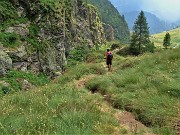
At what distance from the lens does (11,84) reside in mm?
32750

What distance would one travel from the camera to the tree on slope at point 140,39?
87375mm

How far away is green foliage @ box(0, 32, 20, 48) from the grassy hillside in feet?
72.5

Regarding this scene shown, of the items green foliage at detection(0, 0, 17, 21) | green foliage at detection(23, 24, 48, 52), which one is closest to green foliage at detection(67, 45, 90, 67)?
green foliage at detection(23, 24, 48, 52)

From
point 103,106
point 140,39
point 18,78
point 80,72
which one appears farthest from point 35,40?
point 140,39

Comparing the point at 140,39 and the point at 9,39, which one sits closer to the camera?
the point at 9,39

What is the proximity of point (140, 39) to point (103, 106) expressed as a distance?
7946 centimetres

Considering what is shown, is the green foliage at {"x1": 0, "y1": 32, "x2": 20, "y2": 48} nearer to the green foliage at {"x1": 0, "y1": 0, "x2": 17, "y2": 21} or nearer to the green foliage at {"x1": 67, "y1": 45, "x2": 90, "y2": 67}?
the green foliage at {"x1": 0, "y1": 0, "x2": 17, "y2": 21}

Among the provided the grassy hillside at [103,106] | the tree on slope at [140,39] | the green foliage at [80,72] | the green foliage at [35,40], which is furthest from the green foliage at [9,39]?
the tree on slope at [140,39]

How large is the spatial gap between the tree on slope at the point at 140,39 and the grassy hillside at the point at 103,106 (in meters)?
70.0

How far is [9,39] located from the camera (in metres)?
38.8

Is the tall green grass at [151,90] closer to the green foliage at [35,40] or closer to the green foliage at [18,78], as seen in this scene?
the green foliage at [18,78]

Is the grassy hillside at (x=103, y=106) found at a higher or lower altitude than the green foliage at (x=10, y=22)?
lower

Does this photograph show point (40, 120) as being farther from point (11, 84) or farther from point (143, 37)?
point (143, 37)

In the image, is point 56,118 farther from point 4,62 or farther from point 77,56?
point 77,56
